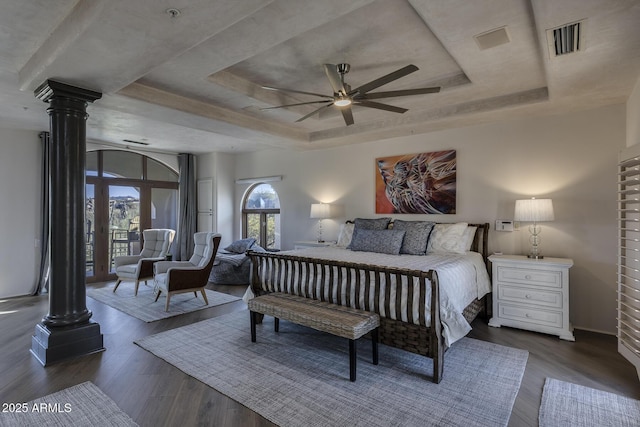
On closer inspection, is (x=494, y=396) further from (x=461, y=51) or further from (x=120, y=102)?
(x=120, y=102)

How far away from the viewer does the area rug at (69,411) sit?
6.90 ft

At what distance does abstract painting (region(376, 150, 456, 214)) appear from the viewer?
4.69m

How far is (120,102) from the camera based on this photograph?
358 centimetres

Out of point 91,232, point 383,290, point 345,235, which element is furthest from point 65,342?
point 91,232

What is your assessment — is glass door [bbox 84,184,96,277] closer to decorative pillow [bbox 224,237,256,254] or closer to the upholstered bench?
decorative pillow [bbox 224,237,256,254]

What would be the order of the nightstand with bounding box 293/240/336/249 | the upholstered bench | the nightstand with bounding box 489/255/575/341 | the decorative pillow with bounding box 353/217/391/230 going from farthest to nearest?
1. the nightstand with bounding box 293/240/336/249
2. the decorative pillow with bounding box 353/217/391/230
3. the nightstand with bounding box 489/255/575/341
4. the upholstered bench

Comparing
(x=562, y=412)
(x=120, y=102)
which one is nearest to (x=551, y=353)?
(x=562, y=412)

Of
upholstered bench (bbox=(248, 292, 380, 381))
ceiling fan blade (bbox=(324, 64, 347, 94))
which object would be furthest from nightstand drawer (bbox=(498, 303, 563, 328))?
ceiling fan blade (bbox=(324, 64, 347, 94))

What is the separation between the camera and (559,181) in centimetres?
390

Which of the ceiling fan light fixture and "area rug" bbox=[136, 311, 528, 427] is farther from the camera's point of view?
the ceiling fan light fixture

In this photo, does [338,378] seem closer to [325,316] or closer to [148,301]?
[325,316]

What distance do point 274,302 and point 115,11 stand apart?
2.52 m

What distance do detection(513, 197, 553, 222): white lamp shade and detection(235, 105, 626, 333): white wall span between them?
16.5 inches

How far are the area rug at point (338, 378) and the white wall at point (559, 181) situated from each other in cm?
143
